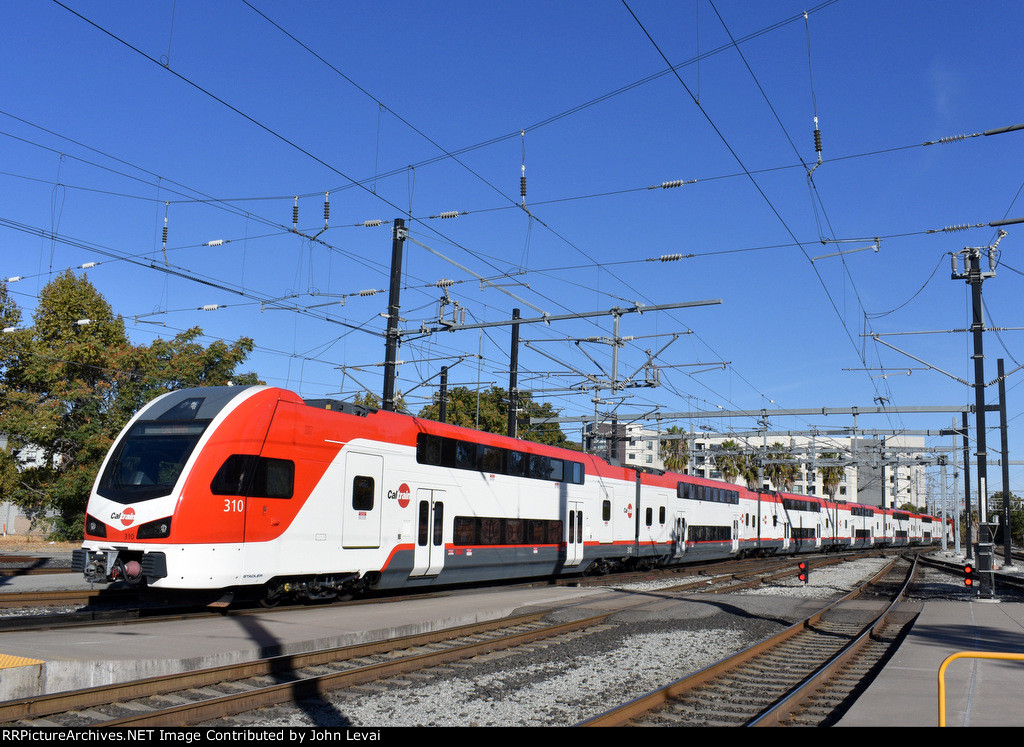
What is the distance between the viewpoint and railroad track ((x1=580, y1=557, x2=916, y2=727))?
8047 millimetres

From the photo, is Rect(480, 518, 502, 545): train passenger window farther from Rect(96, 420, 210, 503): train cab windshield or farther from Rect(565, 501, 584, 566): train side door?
Rect(96, 420, 210, 503): train cab windshield

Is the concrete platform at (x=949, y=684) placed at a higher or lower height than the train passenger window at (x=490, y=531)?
lower

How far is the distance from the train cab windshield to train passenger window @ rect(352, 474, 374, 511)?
337cm

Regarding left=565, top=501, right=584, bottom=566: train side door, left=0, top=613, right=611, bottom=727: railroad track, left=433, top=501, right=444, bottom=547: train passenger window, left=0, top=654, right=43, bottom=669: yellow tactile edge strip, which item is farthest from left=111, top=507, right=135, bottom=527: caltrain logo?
left=565, top=501, right=584, bottom=566: train side door

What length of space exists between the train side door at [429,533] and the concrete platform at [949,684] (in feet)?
30.6

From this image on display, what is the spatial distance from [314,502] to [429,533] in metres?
3.81

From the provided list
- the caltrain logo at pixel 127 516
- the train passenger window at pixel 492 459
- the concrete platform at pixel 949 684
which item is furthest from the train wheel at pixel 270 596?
the concrete platform at pixel 949 684

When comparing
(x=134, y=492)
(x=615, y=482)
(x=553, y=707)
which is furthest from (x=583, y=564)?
(x=553, y=707)

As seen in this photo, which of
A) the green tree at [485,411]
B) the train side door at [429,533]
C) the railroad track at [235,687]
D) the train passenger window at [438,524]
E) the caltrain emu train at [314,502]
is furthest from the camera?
the green tree at [485,411]

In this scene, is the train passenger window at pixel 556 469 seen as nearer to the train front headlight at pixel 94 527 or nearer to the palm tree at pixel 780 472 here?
the train front headlight at pixel 94 527

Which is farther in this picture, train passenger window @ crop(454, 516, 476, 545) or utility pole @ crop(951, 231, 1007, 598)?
utility pole @ crop(951, 231, 1007, 598)

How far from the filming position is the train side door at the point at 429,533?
1758 centimetres
